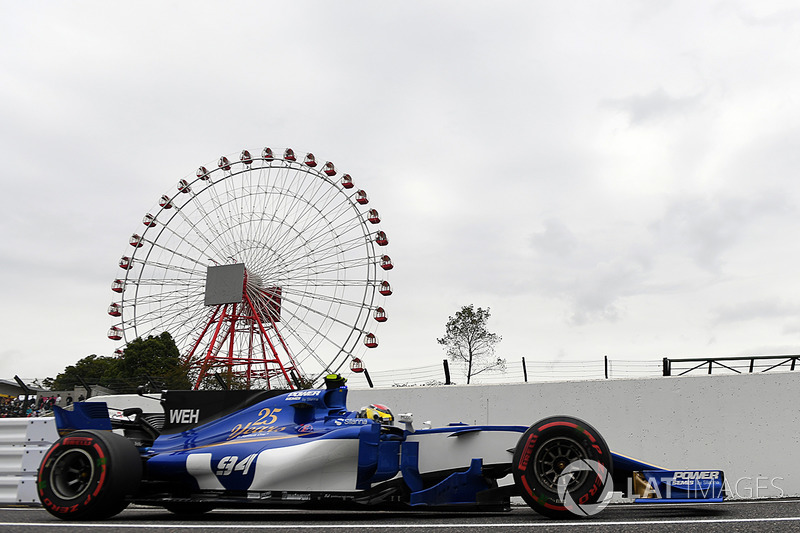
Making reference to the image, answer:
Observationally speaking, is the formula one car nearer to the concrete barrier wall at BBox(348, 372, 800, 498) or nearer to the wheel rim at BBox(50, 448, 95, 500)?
the wheel rim at BBox(50, 448, 95, 500)

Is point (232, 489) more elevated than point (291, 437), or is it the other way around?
point (291, 437)

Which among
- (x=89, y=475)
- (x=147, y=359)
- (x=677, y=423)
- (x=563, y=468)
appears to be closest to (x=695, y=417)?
(x=677, y=423)

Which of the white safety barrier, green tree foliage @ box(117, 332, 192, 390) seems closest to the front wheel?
the white safety barrier

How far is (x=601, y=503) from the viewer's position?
5.18 meters

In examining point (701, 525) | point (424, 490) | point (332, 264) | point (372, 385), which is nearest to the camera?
point (701, 525)

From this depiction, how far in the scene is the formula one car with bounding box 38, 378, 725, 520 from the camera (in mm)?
5348

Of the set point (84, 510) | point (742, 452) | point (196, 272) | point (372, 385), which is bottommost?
point (84, 510)

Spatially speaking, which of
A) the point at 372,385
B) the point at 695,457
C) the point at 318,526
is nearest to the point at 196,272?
the point at 372,385

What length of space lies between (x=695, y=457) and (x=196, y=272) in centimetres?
2499

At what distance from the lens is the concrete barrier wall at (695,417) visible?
9000 mm

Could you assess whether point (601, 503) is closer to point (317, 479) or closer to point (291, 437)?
point (317, 479)

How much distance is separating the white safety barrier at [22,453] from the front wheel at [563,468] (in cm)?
622

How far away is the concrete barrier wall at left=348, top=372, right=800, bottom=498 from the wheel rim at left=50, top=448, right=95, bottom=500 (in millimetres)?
5724

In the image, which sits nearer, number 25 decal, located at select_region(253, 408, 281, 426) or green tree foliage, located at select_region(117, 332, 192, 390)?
number 25 decal, located at select_region(253, 408, 281, 426)
